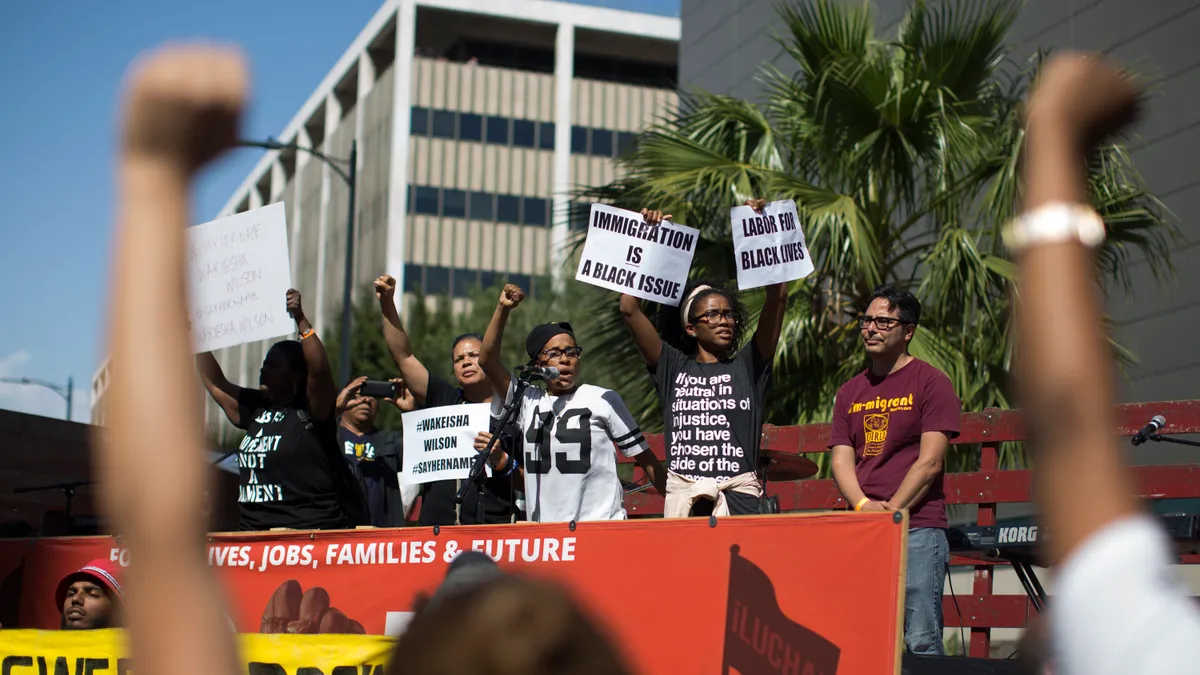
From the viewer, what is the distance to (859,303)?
10.5m

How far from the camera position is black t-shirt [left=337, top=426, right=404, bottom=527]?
8.05 metres

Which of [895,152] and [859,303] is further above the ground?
[895,152]

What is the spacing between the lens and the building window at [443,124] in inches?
2002

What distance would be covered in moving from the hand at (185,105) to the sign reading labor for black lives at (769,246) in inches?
205

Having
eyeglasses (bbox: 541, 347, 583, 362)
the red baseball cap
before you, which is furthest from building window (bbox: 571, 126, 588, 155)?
the red baseball cap

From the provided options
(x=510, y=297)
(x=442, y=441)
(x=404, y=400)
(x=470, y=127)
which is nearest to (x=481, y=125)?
(x=470, y=127)

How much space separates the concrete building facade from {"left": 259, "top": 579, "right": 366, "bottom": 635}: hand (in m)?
43.3

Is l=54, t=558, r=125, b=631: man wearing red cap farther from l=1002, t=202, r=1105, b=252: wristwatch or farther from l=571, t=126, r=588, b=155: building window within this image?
l=571, t=126, r=588, b=155: building window

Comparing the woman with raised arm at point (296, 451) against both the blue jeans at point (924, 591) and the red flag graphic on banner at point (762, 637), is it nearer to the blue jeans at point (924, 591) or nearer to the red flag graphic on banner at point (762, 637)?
the red flag graphic on banner at point (762, 637)

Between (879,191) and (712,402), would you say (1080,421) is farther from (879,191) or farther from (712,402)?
(879,191)

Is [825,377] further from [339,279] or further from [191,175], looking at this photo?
[339,279]

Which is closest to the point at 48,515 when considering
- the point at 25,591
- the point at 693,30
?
the point at 25,591

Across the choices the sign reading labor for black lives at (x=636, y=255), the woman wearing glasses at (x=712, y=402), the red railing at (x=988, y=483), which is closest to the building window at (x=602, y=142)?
the red railing at (x=988, y=483)

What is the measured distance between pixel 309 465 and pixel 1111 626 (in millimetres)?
5448
